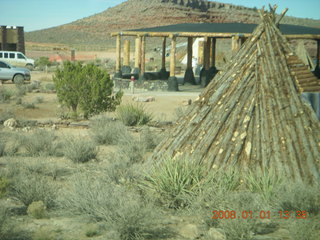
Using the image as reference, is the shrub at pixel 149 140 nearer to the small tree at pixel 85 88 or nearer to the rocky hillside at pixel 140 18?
the small tree at pixel 85 88

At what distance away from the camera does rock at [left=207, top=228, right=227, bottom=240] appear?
5.03 m

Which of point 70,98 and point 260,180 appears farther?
point 70,98

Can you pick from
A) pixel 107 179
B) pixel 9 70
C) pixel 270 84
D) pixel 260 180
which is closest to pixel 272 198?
pixel 260 180

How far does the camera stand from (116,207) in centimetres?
544

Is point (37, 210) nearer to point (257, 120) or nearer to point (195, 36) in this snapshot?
point (257, 120)

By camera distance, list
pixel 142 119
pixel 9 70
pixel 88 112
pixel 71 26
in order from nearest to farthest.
A: pixel 142 119 < pixel 88 112 < pixel 9 70 < pixel 71 26

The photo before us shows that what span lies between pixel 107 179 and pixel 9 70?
1997cm

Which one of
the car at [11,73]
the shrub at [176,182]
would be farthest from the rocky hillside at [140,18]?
the shrub at [176,182]

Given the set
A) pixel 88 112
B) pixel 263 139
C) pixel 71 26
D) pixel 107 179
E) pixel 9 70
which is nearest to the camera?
pixel 263 139

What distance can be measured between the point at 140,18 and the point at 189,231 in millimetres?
85926

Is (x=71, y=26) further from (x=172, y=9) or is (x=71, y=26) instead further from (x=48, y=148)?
(x=48, y=148)

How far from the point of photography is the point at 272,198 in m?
5.85

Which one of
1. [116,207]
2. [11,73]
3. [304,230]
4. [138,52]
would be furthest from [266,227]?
[11,73]
